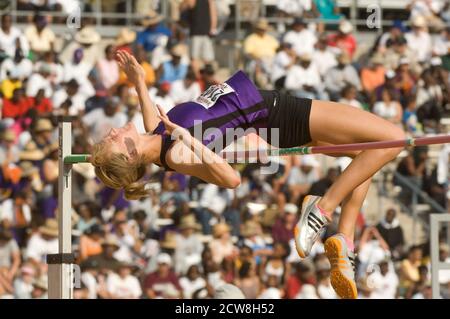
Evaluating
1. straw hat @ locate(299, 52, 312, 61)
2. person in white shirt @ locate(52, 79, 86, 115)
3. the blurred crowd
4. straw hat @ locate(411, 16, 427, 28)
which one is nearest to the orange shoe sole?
the blurred crowd

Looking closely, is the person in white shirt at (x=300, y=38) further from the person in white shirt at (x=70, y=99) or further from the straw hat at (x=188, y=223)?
the straw hat at (x=188, y=223)

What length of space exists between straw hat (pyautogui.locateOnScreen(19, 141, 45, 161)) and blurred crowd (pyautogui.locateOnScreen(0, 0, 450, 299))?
0.01 meters

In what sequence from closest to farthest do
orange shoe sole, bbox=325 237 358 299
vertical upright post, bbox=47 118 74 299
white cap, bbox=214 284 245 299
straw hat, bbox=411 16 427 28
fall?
1. orange shoe sole, bbox=325 237 358 299
2. vertical upright post, bbox=47 118 74 299
3. white cap, bbox=214 284 245 299
4. straw hat, bbox=411 16 427 28

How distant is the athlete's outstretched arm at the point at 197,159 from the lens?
691cm

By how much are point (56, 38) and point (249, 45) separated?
230 cm

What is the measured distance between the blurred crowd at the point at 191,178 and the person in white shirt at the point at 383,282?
2 centimetres

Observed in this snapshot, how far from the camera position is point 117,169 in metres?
7.30

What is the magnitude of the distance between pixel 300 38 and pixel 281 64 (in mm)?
636

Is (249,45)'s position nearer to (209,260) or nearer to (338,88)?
(338,88)

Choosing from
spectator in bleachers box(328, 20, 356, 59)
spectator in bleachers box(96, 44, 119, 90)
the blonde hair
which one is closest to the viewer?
the blonde hair

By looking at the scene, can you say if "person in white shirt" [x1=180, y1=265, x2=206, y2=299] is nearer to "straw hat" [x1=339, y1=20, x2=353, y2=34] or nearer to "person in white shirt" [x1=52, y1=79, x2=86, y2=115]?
"person in white shirt" [x1=52, y1=79, x2=86, y2=115]

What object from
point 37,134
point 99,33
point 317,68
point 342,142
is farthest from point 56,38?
point 342,142

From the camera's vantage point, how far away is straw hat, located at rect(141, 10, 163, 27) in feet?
50.5

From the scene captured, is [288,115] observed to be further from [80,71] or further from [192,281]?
[80,71]
